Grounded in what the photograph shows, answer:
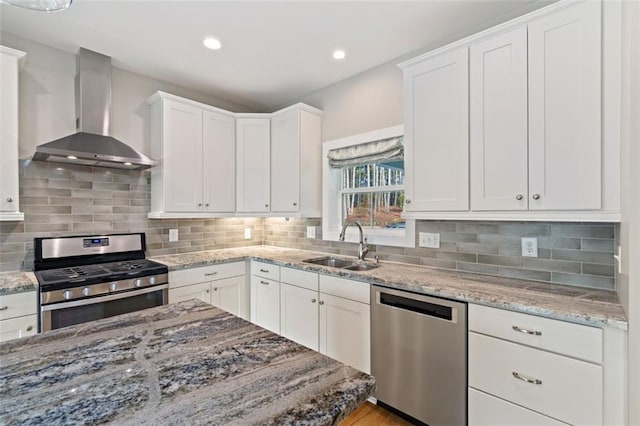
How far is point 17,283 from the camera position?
193 cm

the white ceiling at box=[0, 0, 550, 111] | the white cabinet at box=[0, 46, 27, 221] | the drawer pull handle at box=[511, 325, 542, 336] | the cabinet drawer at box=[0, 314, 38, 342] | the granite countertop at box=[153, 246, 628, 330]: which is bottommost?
the cabinet drawer at box=[0, 314, 38, 342]

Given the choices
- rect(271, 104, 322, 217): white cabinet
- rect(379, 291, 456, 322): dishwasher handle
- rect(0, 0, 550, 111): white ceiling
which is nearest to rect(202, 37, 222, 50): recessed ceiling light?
rect(0, 0, 550, 111): white ceiling

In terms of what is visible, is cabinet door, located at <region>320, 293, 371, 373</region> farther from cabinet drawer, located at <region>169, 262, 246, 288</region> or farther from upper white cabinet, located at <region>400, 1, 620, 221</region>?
cabinet drawer, located at <region>169, 262, 246, 288</region>

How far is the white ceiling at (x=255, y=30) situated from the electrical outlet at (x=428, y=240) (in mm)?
1523

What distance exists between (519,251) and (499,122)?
2.79 feet

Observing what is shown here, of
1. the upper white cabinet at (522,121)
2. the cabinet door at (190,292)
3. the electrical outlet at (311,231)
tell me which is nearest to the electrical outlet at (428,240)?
the upper white cabinet at (522,121)

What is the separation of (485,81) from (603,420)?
1772 mm

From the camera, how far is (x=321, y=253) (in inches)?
128

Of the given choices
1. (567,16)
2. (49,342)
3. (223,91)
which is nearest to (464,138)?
(567,16)

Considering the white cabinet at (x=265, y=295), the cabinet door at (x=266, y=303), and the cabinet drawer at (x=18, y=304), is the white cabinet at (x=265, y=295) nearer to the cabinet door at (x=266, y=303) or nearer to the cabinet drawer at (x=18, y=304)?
the cabinet door at (x=266, y=303)

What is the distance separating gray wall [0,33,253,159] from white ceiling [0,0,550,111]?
0.32 feet

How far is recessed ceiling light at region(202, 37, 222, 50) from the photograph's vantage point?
2346 millimetres

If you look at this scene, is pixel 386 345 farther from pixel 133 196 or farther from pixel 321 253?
pixel 133 196

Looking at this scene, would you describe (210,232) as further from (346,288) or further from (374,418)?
(374,418)
